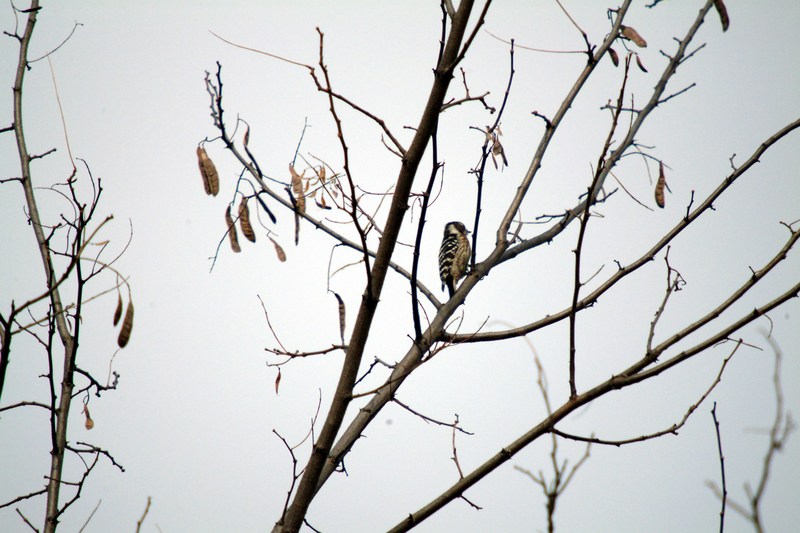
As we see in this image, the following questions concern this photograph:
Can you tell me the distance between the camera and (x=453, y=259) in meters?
7.36

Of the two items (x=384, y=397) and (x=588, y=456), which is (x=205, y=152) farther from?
(x=588, y=456)

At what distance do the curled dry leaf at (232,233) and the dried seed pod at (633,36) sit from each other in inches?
91.7

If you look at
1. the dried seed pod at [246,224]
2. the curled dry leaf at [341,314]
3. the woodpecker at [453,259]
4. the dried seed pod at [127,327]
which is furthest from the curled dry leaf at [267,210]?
the woodpecker at [453,259]

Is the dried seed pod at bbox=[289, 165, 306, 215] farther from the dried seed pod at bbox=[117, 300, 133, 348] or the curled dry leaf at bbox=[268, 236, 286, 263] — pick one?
the dried seed pod at bbox=[117, 300, 133, 348]

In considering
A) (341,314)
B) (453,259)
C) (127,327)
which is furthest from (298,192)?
(453,259)

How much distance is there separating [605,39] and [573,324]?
225cm

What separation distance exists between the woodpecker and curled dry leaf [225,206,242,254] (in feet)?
13.8

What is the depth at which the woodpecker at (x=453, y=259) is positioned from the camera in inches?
287

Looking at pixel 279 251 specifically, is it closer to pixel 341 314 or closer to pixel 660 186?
pixel 341 314

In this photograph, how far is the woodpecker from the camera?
730 cm

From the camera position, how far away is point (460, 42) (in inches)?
84.7

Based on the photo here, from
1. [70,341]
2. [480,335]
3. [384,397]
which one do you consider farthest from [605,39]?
[70,341]

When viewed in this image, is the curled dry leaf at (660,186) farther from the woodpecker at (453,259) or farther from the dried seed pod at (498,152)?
the woodpecker at (453,259)

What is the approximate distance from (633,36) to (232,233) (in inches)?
94.4
